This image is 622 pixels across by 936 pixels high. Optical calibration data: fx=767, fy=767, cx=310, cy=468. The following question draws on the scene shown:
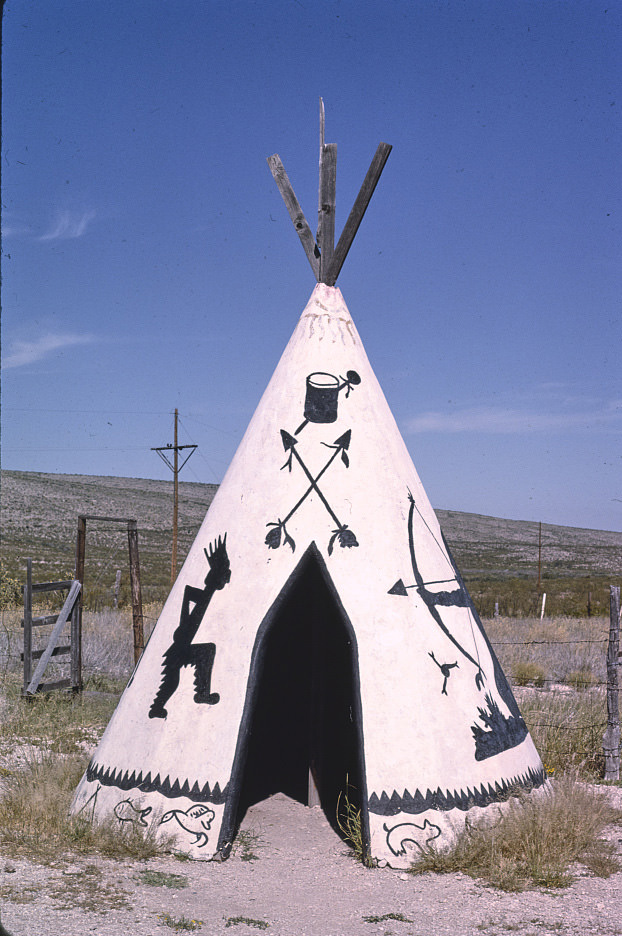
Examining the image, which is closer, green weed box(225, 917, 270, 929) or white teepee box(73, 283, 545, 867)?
green weed box(225, 917, 270, 929)

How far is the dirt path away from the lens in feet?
12.7

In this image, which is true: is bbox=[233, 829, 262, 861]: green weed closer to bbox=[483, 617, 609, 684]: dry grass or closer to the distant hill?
bbox=[483, 617, 609, 684]: dry grass

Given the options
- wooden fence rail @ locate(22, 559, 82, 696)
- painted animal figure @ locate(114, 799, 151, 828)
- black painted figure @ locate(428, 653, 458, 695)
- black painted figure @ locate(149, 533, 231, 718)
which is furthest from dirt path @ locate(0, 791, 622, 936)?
wooden fence rail @ locate(22, 559, 82, 696)

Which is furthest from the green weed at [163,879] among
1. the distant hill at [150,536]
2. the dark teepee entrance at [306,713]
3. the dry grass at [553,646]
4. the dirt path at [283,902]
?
the distant hill at [150,536]

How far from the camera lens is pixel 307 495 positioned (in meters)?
5.42

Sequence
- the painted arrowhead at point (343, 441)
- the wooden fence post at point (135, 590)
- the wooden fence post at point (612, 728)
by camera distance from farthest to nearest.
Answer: the wooden fence post at point (135, 590)
the wooden fence post at point (612, 728)
the painted arrowhead at point (343, 441)

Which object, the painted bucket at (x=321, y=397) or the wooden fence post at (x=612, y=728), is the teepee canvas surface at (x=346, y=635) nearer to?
the painted bucket at (x=321, y=397)

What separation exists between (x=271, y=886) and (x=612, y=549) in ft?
254

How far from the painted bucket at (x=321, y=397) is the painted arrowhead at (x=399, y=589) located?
4.25 ft

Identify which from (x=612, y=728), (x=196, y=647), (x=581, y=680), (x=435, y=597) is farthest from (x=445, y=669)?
(x=581, y=680)

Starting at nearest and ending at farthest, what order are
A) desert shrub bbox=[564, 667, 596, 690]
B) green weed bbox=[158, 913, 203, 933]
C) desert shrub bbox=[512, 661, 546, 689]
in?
1. green weed bbox=[158, 913, 203, 933]
2. desert shrub bbox=[512, 661, 546, 689]
3. desert shrub bbox=[564, 667, 596, 690]

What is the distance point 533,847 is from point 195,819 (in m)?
2.08

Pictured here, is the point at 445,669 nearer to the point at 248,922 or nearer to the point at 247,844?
the point at 247,844

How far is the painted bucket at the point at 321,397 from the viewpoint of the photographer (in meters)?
5.69
